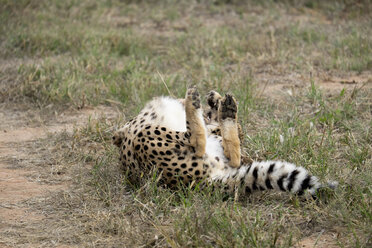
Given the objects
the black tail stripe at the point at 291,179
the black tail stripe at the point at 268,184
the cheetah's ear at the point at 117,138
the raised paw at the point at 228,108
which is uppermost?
the raised paw at the point at 228,108

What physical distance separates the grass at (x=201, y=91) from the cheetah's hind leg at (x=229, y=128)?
0.35 m

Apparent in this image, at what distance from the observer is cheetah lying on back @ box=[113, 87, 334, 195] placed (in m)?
3.05

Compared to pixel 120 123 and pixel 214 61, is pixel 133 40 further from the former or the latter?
pixel 120 123

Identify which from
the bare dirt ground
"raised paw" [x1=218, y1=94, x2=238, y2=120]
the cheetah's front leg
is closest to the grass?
the bare dirt ground

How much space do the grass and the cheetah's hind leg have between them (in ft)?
1.13

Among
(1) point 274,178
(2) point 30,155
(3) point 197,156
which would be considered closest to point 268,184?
(1) point 274,178

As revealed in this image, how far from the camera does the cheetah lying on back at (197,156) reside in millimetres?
3055

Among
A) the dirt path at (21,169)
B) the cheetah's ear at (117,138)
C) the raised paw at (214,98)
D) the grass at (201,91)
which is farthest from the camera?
the raised paw at (214,98)

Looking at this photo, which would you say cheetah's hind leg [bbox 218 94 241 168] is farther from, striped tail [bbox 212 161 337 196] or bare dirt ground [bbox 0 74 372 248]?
bare dirt ground [bbox 0 74 372 248]

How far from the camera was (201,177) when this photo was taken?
3207 mm

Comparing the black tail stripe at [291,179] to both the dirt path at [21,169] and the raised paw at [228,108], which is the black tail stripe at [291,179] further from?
the dirt path at [21,169]

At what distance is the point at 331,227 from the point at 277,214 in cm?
29

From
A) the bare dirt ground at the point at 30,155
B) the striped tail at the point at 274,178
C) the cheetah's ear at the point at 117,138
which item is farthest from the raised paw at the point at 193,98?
the bare dirt ground at the point at 30,155

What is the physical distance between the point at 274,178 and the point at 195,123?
0.62 meters
